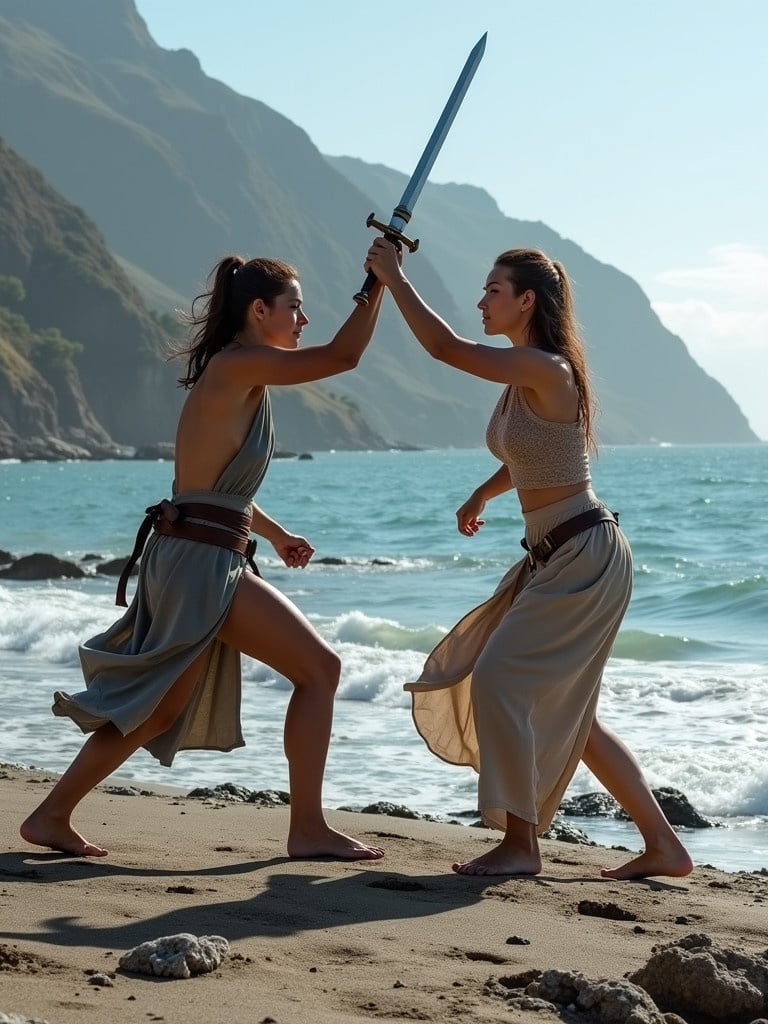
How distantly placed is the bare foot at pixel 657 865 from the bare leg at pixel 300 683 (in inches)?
34.2

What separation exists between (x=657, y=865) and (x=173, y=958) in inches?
92.0

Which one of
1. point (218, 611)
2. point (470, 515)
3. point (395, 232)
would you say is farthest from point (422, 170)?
point (218, 611)

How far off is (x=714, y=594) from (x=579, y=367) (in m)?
14.8

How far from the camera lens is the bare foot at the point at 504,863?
4.91 meters

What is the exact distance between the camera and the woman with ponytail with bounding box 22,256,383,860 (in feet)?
15.6

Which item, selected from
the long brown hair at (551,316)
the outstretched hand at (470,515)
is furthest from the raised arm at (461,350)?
the outstretched hand at (470,515)

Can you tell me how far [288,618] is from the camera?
16.0ft

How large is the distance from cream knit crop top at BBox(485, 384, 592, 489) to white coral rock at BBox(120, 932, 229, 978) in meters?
2.16

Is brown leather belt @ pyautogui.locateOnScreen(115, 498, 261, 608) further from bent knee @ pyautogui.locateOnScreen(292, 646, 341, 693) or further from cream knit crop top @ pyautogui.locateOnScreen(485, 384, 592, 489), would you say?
cream knit crop top @ pyautogui.locateOnScreen(485, 384, 592, 489)

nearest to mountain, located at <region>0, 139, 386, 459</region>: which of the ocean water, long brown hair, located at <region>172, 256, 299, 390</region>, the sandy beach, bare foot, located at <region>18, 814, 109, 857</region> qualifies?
the ocean water

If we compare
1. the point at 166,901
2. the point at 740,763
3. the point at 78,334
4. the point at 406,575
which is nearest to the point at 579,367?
the point at 166,901

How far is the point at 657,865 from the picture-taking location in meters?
5.17

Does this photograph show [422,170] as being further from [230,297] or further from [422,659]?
[422,659]

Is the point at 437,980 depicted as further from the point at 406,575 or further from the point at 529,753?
the point at 406,575
